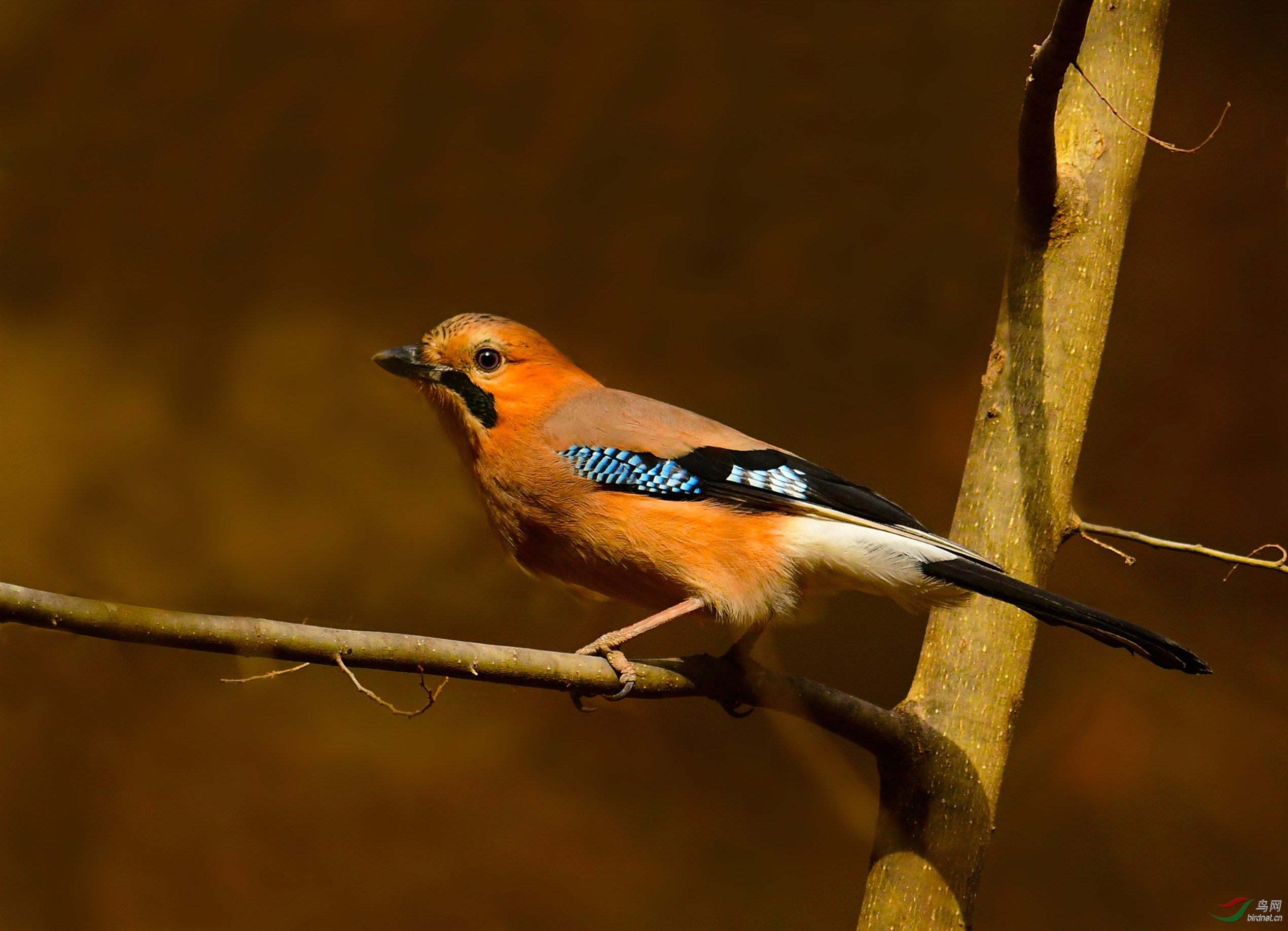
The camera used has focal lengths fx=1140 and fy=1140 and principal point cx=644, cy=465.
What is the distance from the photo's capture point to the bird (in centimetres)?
171

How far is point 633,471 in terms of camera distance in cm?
175

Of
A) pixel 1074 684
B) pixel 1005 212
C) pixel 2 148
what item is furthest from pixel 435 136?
pixel 1074 684

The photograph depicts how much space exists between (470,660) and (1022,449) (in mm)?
1001

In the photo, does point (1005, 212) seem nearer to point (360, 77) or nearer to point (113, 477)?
point (360, 77)

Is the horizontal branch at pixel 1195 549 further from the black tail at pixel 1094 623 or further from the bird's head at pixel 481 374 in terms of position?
the bird's head at pixel 481 374

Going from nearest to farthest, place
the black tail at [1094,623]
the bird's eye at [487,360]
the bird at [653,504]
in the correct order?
the black tail at [1094,623], the bird at [653,504], the bird's eye at [487,360]

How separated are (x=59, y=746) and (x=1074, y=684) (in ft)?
7.73

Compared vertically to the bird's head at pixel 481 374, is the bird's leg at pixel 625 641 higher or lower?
lower

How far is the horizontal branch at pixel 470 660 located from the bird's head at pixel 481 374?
0.46m

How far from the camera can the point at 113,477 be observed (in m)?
2.55

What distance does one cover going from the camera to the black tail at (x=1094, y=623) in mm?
1478

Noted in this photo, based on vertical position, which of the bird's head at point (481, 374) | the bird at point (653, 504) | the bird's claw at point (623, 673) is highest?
the bird's head at point (481, 374)

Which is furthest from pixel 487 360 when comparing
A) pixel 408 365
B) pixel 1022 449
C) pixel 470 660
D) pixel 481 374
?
pixel 1022 449

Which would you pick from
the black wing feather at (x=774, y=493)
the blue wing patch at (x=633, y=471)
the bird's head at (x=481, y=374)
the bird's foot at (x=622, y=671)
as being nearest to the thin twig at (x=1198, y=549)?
the black wing feather at (x=774, y=493)
